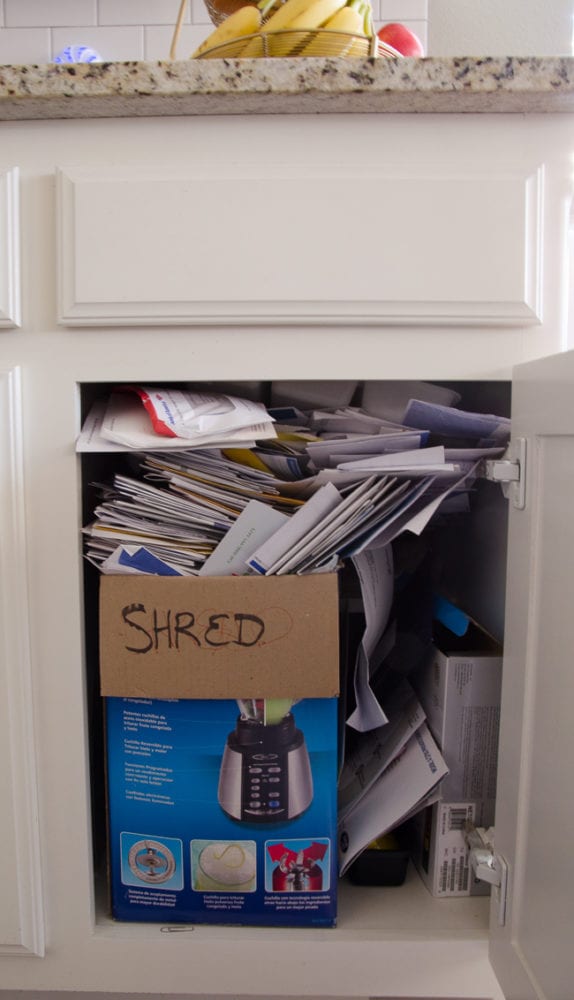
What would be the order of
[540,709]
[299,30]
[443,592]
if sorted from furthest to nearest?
[443,592], [299,30], [540,709]

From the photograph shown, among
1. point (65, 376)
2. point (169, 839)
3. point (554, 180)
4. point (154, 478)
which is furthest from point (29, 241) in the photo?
point (169, 839)

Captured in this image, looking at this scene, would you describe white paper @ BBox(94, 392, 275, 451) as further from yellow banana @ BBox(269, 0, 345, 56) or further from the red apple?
the red apple

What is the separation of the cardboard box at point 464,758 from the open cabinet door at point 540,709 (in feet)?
0.30

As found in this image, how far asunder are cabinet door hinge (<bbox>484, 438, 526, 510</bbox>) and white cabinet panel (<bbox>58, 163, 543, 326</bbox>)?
140 mm

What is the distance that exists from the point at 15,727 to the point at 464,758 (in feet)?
1.63

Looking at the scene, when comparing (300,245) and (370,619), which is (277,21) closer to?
(300,245)

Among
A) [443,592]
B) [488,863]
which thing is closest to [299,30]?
[443,592]

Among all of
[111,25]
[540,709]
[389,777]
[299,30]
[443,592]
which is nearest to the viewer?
[540,709]

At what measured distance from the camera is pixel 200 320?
0.67 m

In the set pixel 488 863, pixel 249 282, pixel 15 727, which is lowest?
pixel 488 863

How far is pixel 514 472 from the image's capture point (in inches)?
25.6

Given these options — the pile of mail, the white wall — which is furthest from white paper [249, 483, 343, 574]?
the white wall

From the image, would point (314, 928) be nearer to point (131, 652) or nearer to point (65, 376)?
point (131, 652)

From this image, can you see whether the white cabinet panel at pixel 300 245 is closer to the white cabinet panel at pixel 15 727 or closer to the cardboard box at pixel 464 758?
the white cabinet panel at pixel 15 727
